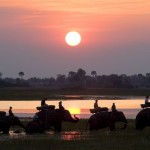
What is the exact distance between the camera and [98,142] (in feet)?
89.6

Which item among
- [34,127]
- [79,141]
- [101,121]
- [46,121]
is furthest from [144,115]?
[79,141]

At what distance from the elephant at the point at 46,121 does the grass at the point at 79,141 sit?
0.86 meters

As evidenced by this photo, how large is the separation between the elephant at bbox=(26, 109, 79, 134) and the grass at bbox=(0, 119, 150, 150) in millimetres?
861

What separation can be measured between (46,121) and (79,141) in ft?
21.8

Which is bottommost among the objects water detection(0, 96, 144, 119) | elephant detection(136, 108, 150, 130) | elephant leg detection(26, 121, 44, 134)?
elephant leg detection(26, 121, 44, 134)

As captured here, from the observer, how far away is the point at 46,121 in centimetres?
3419

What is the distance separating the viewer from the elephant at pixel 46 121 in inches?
1288

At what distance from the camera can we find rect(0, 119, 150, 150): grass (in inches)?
1014

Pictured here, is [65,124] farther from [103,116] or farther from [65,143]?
[65,143]

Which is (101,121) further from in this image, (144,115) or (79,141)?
(79,141)

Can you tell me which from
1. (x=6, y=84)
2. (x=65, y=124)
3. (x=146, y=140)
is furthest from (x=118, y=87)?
(x=146, y=140)

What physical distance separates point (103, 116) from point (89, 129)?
1188mm

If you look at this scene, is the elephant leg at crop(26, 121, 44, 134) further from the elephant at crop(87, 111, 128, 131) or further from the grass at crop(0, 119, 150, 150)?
the elephant at crop(87, 111, 128, 131)

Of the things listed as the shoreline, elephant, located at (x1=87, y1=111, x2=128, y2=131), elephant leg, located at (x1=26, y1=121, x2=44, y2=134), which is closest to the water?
elephant, located at (x1=87, y1=111, x2=128, y2=131)
